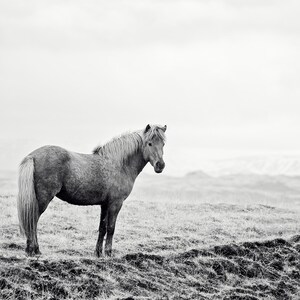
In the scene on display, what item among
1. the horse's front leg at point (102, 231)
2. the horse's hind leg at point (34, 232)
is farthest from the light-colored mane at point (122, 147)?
the horse's hind leg at point (34, 232)

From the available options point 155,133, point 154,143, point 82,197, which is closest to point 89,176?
point 82,197

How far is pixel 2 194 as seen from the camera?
68.9 feet

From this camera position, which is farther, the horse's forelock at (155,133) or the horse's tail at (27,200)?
the horse's forelock at (155,133)

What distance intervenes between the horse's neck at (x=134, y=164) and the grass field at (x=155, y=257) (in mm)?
1509

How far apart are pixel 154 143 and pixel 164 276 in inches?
96.2

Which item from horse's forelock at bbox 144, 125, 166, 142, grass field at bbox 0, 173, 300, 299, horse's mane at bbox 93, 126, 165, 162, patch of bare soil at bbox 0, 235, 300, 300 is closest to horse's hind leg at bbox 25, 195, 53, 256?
grass field at bbox 0, 173, 300, 299

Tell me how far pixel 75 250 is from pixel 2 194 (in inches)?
394

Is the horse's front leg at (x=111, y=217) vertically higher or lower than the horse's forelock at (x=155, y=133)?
lower

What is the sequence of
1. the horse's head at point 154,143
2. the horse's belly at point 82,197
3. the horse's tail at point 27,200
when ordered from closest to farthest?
the horse's tail at point 27,200 < the horse's belly at point 82,197 < the horse's head at point 154,143

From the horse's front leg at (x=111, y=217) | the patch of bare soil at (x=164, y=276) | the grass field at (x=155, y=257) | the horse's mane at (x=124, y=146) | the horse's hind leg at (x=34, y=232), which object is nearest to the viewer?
the patch of bare soil at (x=164, y=276)

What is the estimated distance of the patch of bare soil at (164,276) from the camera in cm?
917

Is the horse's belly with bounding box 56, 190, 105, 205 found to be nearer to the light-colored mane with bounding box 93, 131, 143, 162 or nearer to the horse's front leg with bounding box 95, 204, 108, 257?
the horse's front leg with bounding box 95, 204, 108, 257

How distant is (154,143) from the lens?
11.2 m

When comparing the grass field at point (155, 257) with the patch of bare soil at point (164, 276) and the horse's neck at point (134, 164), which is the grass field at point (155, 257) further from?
the horse's neck at point (134, 164)
